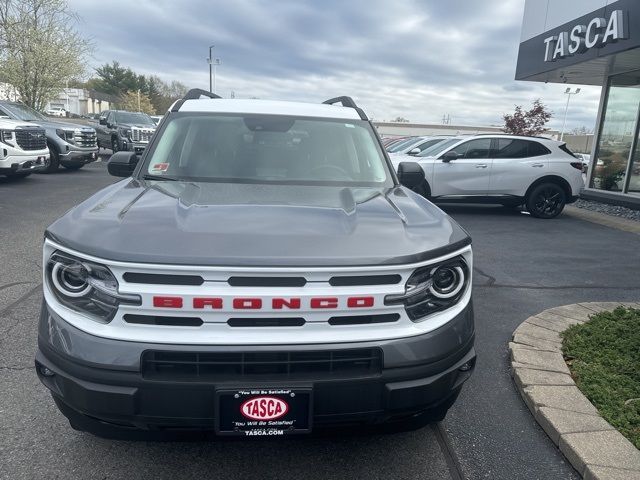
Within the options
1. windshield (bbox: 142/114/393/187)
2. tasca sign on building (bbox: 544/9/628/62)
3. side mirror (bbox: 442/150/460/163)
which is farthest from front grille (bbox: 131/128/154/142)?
windshield (bbox: 142/114/393/187)

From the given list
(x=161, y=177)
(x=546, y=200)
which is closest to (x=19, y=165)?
(x=161, y=177)

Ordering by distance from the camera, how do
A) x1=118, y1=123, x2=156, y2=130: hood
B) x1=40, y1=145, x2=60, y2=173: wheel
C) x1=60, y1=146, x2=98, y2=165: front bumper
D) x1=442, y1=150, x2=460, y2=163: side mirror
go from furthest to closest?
1. x1=118, y1=123, x2=156, y2=130: hood
2. x1=60, y1=146, x2=98, y2=165: front bumper
3. x1=40, y1=145, x2=60, y2=173: wheel
4. x1=442, y1=150, x2=460, y2=163: side mirror

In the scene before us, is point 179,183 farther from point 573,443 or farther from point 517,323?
point 517,323

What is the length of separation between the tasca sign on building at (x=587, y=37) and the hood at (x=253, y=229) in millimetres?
9837

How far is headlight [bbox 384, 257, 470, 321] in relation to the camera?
1976 millimetres

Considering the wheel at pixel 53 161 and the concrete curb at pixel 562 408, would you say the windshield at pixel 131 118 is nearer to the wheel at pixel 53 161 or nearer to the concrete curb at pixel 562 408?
the wheel at pixel 53 161

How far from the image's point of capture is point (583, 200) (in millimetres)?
13688

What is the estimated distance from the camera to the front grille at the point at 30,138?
10883 mm

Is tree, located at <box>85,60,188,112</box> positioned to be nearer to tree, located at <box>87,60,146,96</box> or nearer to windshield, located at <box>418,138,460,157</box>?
tree, located at <box>87,60,146,96</box>

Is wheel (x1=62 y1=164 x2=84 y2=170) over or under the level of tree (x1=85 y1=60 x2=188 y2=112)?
under

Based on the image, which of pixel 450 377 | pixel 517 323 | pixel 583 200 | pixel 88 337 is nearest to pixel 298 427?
pixel 450 377

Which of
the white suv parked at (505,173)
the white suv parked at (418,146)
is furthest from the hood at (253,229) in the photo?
the white suv parked at (418,146)

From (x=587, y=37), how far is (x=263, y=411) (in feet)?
39.5

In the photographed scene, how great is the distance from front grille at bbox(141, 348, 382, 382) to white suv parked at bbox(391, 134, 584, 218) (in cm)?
871
